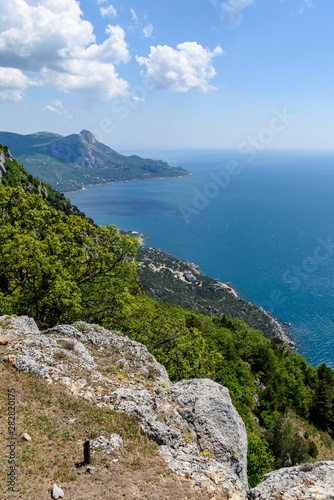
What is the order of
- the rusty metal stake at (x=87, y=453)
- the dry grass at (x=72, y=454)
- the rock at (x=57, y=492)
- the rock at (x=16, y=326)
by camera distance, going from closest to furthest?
the rock at (x=57, y=492)
the dry grass at (x=72, y=454)
the rusty metal stake at (x=87, y=453)
the rock at (x=16, y=326)

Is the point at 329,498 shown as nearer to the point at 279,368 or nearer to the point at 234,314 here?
the point at 279,368

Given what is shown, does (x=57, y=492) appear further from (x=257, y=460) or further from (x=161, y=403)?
(x=257, y=460)

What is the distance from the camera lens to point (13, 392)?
14.1 metres

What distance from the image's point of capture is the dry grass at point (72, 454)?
10.8 m

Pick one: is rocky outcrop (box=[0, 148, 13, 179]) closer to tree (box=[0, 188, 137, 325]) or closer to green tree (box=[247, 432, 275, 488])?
tree (box=[0, 188, 137, 325])

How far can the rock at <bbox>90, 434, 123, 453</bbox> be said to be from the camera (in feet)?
41.9

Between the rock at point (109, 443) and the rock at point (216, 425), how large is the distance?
500cm

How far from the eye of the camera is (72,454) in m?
12.1

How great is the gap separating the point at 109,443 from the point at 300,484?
31.3 feet

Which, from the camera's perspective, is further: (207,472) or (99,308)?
(99,308)

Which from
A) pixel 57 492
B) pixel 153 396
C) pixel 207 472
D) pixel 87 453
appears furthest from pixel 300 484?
pixel 57 492

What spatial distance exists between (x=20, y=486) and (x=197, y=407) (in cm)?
1045

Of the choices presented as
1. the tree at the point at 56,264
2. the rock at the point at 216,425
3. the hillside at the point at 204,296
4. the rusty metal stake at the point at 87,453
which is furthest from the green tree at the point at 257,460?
the hillside at the point at 204,296

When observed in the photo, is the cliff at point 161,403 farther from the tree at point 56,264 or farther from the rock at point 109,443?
the tree at point 56,264
